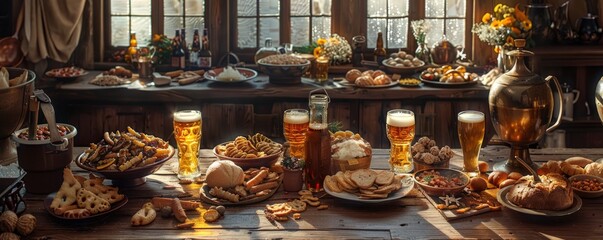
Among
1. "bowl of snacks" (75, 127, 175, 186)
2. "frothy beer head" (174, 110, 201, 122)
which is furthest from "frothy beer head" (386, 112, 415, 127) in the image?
"bowl of snacks" (75, 127, 175, 186)

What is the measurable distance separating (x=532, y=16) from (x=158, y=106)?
2.67m

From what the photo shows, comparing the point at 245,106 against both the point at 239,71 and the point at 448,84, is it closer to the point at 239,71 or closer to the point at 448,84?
the point at 239,71

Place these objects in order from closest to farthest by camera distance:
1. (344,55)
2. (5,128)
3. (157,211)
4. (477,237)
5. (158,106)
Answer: (477,237) → (157,211) → (5,128) → (158,106) → (344,55)

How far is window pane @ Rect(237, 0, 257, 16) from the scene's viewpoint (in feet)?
20.9

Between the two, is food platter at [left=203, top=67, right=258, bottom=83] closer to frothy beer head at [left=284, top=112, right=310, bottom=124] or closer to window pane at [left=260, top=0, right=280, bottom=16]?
window pane at [left=260, top=0, right=280, bottom=16]

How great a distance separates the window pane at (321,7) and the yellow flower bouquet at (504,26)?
1.09 m

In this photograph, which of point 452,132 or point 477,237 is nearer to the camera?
point 477,237

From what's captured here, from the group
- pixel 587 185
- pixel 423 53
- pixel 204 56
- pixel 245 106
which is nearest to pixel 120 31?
pixel 204 56

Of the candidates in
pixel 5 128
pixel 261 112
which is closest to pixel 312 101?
pixel 5 128

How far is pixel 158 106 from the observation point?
581 cm

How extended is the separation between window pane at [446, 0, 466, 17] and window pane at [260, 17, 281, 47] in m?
1.25

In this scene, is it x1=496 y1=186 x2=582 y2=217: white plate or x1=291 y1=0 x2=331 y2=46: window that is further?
x1=291 y1=0 x2=331 y2=46: window

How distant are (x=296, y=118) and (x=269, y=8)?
9.94 ft

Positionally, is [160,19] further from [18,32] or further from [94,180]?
[94,180]
